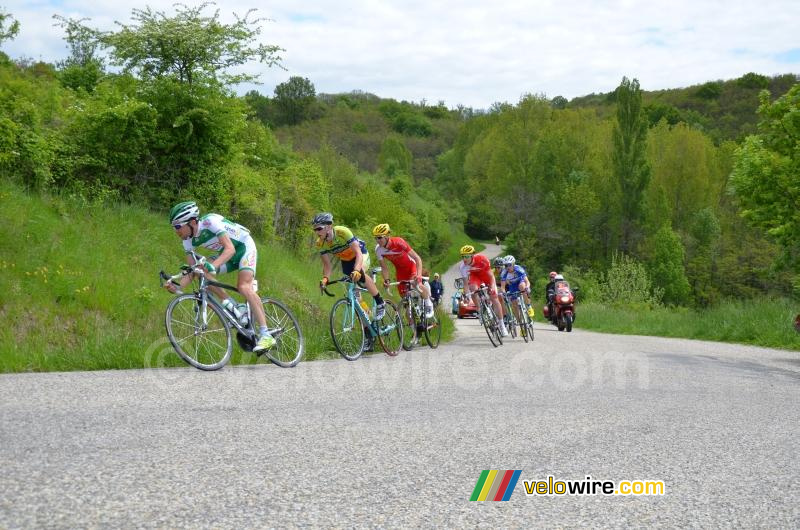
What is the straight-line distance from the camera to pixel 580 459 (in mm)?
4562

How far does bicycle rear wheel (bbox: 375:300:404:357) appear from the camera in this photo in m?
11.1

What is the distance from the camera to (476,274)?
14977 millimetres

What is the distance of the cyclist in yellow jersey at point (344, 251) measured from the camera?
10.3m

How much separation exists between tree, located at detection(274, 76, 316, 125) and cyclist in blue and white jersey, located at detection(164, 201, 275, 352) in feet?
414

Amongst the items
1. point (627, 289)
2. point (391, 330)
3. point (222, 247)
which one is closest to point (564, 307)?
point (391, 330)

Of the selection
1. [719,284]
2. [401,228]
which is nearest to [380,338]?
[401,228]

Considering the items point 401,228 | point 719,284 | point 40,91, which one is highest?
point 40,91

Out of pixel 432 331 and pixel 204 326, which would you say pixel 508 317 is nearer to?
pixel 432 331

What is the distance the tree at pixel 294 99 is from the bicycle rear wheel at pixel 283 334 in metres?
126

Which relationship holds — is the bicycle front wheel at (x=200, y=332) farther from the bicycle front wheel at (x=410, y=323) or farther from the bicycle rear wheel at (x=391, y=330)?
the bicycle front wheel at (x=410, y=323)

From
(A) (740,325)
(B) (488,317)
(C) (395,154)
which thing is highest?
(C) (395,154)

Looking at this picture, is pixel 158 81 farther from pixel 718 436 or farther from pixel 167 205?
pixel 718 436

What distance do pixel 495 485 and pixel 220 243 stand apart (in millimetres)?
5340

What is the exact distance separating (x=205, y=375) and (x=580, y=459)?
4.30 meters
